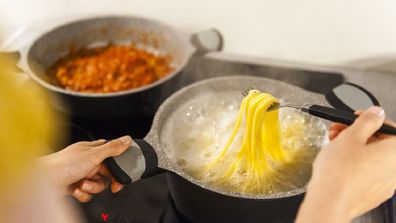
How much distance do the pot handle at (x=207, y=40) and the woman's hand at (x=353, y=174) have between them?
680mm

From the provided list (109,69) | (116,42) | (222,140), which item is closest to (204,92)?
(222,140)

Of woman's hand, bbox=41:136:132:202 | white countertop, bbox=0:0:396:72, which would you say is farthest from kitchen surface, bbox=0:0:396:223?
woman's hand, bbox=41:136:132:202

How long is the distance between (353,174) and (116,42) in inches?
37.1

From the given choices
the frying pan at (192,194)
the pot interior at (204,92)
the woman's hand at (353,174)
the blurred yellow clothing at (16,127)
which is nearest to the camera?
the blurred yellow clothing at (16,127)

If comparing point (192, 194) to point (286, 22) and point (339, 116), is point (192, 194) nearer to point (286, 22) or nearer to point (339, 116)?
point (339, 116)

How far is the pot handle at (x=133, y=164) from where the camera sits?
2.33 ft

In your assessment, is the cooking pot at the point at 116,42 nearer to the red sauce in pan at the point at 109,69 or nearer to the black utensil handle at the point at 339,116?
the red sauce in pan at the point at 109,69

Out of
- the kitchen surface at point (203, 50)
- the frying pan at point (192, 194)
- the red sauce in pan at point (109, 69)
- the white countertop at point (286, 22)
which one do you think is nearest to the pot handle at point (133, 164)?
the frying pan at point (192, 194)

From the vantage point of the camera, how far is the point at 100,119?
1.02 meters

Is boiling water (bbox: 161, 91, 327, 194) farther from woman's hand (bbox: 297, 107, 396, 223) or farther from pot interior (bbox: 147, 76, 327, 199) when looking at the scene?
woman's hand (bbox: 297, 107, 396, 223)

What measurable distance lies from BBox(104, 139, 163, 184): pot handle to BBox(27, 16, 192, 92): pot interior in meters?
0.49

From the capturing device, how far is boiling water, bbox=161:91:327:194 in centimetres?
77

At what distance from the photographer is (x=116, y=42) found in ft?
→ 4.35

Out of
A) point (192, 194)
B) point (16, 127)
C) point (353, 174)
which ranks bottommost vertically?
point (192, 194)
